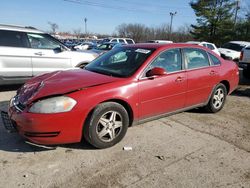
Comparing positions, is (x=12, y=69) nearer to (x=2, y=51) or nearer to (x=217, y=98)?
(x=2, y=51)

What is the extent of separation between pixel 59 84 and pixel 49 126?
2.37ft

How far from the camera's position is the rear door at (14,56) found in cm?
675

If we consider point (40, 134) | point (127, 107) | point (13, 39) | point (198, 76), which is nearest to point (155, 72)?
point (127, 107)

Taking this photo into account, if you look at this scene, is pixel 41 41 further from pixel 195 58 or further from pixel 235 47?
pixel 235 47

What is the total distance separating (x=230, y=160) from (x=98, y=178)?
182 centimetres

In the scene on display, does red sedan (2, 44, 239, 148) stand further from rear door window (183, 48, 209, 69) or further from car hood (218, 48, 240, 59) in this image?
car hood (218, 48, 240, 59)

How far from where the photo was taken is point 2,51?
21.9ft

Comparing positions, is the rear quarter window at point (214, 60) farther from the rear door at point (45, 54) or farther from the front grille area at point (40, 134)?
the rear door at point (45, 54)

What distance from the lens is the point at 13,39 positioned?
22.6 ft

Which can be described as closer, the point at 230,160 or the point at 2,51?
the point at 230,160

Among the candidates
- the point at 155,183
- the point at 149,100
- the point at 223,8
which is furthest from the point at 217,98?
the point at 223,8

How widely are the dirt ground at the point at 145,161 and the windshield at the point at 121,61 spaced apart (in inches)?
41.7

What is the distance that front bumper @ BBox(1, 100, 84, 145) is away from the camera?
10.6 feet

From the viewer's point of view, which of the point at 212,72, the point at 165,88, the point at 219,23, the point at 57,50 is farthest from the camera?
the point at 219,23
